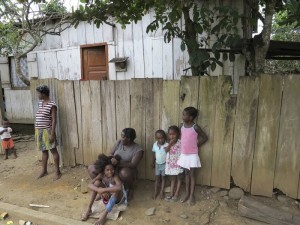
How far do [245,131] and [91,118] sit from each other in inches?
97.0

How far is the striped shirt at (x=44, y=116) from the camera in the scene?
15.2ft

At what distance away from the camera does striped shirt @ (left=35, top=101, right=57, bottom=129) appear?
15.2 feet

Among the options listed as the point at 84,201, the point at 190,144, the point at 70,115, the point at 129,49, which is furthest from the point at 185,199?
the point at 129,49

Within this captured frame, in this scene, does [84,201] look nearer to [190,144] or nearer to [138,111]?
[138,111]

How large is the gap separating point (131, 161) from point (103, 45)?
4199 millimetres

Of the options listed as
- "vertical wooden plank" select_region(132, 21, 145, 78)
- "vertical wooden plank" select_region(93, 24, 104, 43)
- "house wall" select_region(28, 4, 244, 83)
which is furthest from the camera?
"vertical wooden plank" select_region(93, 24, 104, 43)

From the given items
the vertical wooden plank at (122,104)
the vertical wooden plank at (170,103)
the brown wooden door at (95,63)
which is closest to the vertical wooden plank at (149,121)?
the vertical wooden plank at (170,103)

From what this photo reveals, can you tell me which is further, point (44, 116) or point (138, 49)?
point (138, 49)

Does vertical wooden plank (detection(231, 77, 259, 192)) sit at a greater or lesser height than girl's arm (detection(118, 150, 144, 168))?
greater

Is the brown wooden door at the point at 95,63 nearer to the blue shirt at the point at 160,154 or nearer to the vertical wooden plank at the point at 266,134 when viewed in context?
the blue shirt at the point at 160,154

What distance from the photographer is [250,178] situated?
3.57 metres

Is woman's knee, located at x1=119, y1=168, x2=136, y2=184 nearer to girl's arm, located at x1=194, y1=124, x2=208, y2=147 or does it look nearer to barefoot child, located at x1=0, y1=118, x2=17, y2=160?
girl's arm, located at x1=194, y1=124, x2=208, y2=147

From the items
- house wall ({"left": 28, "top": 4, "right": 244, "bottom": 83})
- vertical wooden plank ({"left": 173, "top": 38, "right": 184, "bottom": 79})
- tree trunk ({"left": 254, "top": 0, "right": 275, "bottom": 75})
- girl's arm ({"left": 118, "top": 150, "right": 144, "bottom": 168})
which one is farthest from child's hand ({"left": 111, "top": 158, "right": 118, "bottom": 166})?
vertical wooden plank ({"left": 173, "top": 38, "right": 184, "bottom": 79})

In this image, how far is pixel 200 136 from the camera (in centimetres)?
373
